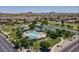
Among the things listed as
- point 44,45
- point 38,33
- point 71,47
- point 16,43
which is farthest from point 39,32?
point 71,47

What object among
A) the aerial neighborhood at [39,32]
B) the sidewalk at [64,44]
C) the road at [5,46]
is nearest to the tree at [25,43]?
the aerial neighborhood at [39,32]

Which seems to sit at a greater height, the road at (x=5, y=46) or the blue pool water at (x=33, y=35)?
the blue pool water at (x=33, y=35)

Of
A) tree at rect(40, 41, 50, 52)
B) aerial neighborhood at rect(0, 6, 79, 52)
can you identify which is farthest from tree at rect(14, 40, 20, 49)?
tree at rect(40, 41, 50, 52)

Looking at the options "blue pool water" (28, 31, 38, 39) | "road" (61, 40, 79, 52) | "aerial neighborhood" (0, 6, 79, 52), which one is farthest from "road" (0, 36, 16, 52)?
"road" (61, 40, 79, 52)

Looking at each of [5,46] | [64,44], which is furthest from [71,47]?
[5,46]

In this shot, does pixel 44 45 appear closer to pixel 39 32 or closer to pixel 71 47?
pixel 39 32

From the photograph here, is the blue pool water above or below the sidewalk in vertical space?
→ above

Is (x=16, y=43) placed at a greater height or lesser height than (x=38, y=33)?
lesser

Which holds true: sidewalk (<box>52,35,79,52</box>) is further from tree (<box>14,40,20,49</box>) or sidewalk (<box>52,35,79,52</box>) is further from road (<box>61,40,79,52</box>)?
tree (<box>14,40,20,49</box>)

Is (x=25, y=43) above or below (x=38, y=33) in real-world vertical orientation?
below

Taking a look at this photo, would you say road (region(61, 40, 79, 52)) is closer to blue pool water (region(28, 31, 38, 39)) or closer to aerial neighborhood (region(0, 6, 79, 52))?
aerial neighborhood (region(0, 6, 79, 52))

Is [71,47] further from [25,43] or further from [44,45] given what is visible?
[25,43]

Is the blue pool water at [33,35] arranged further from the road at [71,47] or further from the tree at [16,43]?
the road at [71,47]
